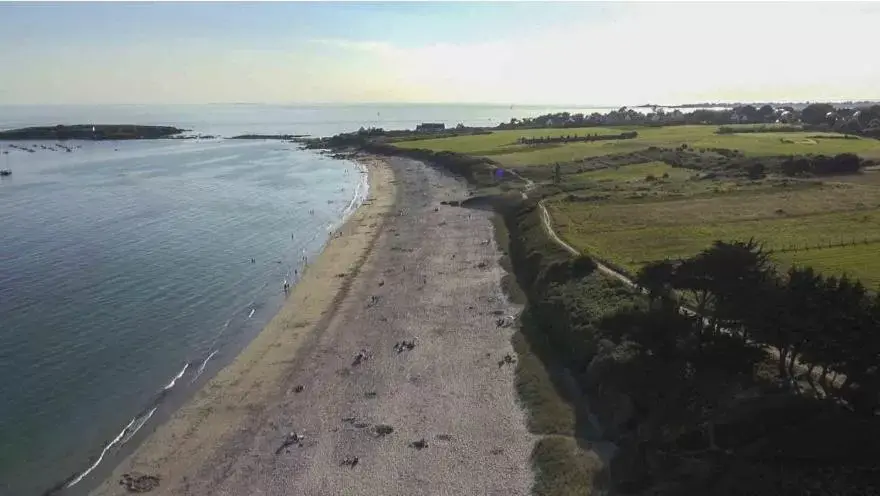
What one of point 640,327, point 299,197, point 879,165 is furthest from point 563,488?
point 879,165

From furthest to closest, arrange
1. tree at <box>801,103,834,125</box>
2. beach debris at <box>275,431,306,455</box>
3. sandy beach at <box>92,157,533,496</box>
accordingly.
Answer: tree at <box>801,103,834,125</box> < beach debris at <box>275,431,306,455</box> < sandy beach at <box>92,157,533,496</box>

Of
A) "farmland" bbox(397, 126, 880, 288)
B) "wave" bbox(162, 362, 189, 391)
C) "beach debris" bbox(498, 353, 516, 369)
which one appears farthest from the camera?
"farmland" bbox(397, 126, 880, 288)

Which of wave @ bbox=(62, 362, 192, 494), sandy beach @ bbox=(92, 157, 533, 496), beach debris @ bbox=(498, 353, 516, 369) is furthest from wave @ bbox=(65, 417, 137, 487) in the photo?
beach debris @ bbox=(498, 353, 516, 369)

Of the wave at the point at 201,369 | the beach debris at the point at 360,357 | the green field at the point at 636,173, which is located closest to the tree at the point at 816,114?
the green field at the point at 636,173

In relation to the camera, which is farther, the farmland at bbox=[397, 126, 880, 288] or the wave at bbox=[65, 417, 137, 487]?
the farmland at bbox=[397, 126, 880, 288]

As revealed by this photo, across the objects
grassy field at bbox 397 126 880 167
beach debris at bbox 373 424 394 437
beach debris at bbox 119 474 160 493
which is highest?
grassy field at bbox 397 126 880 167

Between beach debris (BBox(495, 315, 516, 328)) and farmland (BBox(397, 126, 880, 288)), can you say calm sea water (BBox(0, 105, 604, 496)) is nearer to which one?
beach debris (BBox(495, 315, 516, 328))

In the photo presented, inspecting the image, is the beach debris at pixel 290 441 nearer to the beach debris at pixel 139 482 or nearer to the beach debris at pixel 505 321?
the beach debris at pixel 139 482

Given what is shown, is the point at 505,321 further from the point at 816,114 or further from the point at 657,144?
the point at 816,114
